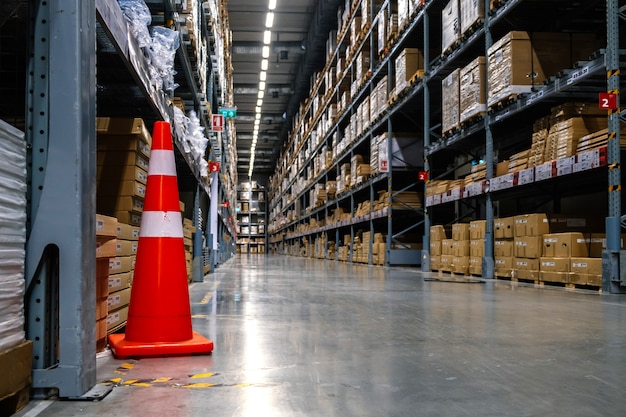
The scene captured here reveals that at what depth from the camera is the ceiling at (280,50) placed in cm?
2066

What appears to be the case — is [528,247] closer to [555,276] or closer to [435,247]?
[555,276]

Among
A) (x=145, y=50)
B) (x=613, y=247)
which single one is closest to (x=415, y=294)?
(x=613, y=247)

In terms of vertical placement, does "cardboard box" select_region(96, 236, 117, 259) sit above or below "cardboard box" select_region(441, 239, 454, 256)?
above

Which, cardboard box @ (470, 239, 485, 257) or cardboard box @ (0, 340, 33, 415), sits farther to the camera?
cardboard box @ (470, 239, 485, 257)

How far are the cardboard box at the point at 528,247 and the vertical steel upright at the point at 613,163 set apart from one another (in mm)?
1453

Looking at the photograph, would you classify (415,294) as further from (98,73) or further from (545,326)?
(98,73)

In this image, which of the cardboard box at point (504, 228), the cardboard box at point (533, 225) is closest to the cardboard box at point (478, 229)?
the cardboard box at point (504, 228)

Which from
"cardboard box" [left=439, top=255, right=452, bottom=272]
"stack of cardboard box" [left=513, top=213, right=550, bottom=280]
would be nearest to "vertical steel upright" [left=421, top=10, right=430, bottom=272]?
"cardboard box" [left=439, top=255, right=452, bottom=272]

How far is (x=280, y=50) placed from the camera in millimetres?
23750

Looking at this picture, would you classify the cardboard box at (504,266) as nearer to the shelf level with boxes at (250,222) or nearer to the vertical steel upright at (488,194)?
the vertical steel upright at (488,194)

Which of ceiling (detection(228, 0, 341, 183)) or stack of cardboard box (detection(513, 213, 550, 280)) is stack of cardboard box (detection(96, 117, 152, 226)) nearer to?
stack of cardboard box (detection(513, 213, 550, 280))

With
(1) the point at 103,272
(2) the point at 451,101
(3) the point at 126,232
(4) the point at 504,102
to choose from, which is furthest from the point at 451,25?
(1) the point at 103,272

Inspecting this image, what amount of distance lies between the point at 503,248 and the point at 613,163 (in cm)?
285

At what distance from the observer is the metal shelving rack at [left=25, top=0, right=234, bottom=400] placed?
205 centimetres
